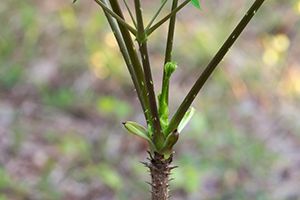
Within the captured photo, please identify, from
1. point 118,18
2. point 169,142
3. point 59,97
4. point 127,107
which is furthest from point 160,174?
point 59,97

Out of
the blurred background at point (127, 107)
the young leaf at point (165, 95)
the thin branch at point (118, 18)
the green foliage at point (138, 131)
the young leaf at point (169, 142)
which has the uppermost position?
the blurred background at point (127, 107)

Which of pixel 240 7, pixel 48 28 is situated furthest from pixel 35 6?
pixel 240 7

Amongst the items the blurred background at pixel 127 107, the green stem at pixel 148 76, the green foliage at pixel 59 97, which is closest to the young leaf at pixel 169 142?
the green stem at pixel 148 76

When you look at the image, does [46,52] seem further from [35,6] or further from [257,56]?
[257,56]

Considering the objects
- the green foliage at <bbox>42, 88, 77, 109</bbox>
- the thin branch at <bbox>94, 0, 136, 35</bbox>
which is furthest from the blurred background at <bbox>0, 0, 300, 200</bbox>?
the thin branch at <bbox>94, 0, 136, 35</bbox>

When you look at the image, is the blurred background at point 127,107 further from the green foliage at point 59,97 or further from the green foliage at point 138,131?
the green foliage at point 138,131

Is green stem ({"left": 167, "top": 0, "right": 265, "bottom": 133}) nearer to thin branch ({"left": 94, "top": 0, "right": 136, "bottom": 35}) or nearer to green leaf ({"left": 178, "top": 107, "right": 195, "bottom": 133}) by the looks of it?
green leaf ({"left": 178, "top": 107, "right": 195, "bottom": 133})
